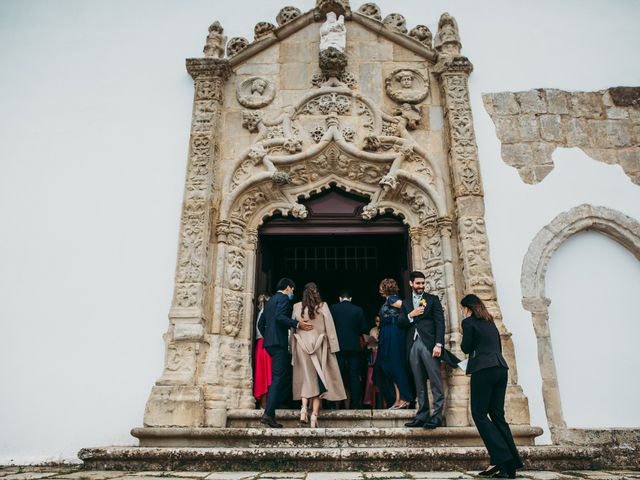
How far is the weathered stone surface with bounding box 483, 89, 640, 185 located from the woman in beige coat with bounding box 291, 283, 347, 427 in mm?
2953

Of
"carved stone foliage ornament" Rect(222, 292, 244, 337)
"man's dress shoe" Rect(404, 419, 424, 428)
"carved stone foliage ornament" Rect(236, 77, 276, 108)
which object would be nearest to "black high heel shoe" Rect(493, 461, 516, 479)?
"man's dress shoe" Rect(404, 419, 424, 428)

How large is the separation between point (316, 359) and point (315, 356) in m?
0.03

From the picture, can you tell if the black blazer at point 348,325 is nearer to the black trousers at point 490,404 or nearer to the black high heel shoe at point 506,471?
the black trousers at point 490,404

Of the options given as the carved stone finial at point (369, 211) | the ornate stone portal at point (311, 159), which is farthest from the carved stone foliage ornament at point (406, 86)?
the carved stone finial at point (369, 211)

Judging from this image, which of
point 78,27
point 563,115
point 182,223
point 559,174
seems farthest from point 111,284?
point 563,115

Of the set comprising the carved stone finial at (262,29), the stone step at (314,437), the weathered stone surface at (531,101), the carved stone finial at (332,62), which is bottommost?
the stone step at (314,437)

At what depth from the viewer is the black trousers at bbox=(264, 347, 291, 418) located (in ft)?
14.9

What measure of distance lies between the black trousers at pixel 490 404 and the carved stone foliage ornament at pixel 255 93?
13.8 feet

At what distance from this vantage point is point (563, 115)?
6020 millimetres

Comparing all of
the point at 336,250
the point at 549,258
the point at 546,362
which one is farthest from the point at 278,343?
the point at 336,250

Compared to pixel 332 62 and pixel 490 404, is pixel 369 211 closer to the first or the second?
pixel 332 62

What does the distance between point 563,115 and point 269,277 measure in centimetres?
418

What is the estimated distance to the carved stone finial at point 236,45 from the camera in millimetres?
6305

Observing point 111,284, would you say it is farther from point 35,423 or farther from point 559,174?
point 559,174
